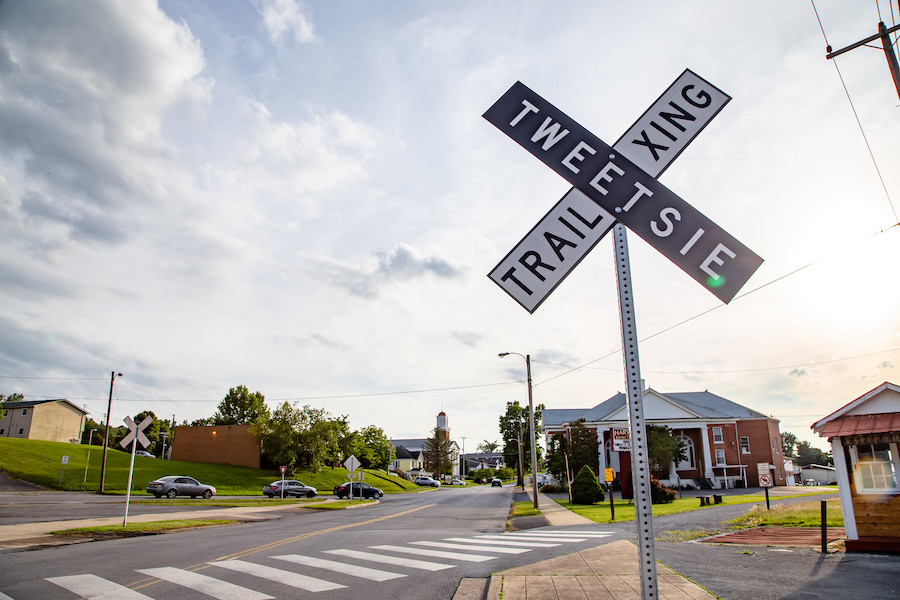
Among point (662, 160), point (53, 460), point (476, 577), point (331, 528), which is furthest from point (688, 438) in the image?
point (53, 460)

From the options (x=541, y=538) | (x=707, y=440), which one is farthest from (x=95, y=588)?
(x=707, y=440)

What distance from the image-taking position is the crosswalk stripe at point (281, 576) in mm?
8109

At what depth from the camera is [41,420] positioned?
69875 mm

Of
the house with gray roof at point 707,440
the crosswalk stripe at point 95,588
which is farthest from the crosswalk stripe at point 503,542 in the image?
the house with gray roof at point 707,440

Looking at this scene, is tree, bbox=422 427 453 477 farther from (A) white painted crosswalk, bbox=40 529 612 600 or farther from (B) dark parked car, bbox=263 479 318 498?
(A) white painted crosswalk, bbox=40 529 612 600

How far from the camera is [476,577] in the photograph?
341 inches

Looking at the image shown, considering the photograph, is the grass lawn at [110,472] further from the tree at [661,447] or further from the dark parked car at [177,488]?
the tree at [661,447]

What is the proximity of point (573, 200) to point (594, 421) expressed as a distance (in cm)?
4876

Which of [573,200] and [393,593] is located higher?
[573,200]

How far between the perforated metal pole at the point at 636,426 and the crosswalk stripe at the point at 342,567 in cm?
716

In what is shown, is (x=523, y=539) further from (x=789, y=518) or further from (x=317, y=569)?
(x=789, y=518)

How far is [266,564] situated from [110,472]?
44433 mm

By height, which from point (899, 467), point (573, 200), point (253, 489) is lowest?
point (253, 489)

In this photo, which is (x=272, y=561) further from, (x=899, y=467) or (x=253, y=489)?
(x=253, y=489)
